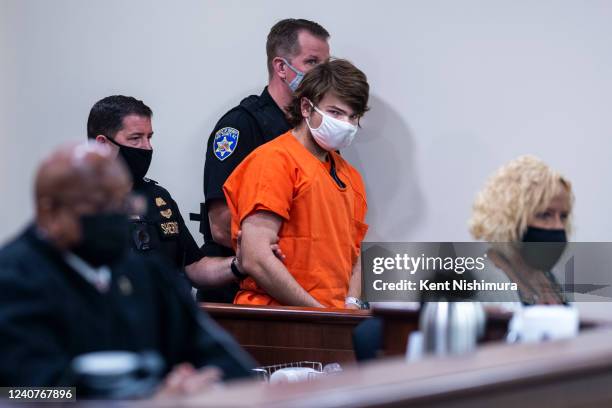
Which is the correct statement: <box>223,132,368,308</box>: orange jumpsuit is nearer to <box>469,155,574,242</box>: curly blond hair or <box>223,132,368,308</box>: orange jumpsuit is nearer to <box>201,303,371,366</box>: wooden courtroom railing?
<box>201,303,371,366</box>: wooden courtroom railing

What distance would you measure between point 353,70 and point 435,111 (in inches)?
47.3

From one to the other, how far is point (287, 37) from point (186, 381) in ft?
9.61

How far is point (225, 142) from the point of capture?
4422mm

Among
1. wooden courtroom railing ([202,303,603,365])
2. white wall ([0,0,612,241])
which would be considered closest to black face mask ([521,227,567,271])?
wooden courtroom railing ([202,303,603,365])

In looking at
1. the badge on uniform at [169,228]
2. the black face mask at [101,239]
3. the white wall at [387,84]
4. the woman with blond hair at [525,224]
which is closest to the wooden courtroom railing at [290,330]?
the badge on uniform at [169,228]

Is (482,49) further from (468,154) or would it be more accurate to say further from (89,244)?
(89,244)

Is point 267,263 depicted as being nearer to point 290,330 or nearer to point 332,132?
point 290,330

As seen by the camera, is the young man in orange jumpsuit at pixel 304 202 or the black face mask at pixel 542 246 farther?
the young man in orange jumpsuit at pixel 304 202

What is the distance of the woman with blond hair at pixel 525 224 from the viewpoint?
277 centimetres

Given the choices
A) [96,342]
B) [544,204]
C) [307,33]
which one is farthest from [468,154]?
[96,342]

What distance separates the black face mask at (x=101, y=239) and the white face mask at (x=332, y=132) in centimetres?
209

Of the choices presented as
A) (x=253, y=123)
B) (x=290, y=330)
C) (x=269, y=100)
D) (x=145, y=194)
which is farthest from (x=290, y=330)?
(x=269, y=100)

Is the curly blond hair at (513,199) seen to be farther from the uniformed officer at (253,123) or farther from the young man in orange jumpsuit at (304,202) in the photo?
the uniformed officer at (253,123)

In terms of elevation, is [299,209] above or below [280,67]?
below
